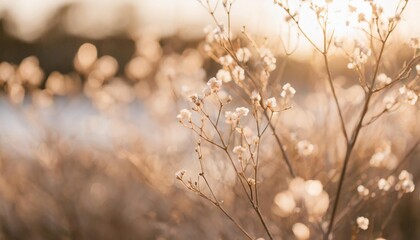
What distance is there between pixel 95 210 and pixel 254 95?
523 centimetres

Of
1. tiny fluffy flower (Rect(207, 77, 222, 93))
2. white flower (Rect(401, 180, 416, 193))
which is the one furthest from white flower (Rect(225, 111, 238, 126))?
white flower (Rect(401, 180, 416, 193))

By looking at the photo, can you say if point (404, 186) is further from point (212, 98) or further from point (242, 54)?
point (212, 98)

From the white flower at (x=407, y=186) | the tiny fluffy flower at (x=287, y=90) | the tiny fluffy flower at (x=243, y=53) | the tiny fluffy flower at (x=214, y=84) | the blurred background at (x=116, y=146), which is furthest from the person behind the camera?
the blurred background at (x=116, y=146)

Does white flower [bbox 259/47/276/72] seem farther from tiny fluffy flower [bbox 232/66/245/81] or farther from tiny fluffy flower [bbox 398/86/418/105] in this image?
tiny fluffy flower [bbox 398/86/418/105]

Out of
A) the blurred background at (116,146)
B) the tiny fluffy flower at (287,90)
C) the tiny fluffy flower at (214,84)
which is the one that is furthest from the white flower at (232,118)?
the blurred background at (116,146)

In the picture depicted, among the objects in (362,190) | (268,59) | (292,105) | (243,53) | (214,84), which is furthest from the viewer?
(243,53)

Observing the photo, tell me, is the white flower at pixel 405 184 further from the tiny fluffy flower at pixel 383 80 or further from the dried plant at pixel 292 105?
the tiny fluffy flower at pixel 383 80

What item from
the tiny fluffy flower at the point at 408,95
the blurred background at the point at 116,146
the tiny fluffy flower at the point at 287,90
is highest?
the blurred background at the point at 116,146

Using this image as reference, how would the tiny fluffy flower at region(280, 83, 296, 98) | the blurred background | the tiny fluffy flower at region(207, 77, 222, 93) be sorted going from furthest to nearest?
1. the blurred background
2. the tiny fluffy flower at region(280, 83, 296, 98)
3. the tiny fluffy flower at region(207, 77, 222, 93)

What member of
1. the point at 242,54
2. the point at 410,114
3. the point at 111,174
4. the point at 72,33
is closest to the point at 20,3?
the point at 111,174

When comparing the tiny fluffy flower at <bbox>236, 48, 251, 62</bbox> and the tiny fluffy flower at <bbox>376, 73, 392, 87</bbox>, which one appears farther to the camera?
the tiny fluffy flower at <bbox>236, 48, 251, 62</bbox>

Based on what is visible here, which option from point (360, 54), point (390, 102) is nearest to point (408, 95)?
point (390, 102)

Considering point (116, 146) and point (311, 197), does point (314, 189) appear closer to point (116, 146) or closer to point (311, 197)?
point (311, 197)

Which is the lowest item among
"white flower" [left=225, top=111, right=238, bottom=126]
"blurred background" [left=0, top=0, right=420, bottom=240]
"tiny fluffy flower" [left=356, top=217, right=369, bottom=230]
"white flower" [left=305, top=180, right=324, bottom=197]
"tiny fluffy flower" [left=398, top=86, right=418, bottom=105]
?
"tiny fluffy flower" [left=356, top=217, right=369, bottom=230]
